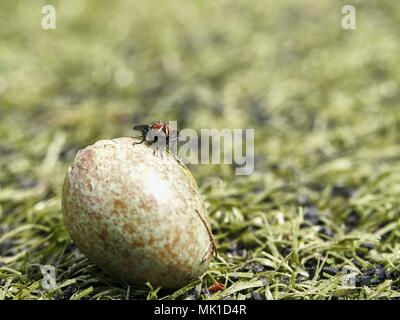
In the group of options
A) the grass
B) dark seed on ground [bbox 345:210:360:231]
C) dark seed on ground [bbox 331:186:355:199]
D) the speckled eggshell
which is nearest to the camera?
the speckled eggshell

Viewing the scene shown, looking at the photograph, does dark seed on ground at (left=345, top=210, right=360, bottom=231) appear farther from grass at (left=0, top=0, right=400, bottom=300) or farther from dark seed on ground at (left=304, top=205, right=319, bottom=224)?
dark seed on ground at (left=304, top=205, right=319, bottom=224)

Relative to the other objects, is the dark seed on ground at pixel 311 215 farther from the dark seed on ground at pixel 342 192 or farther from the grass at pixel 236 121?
the dark seed on ground at pixel 342 192

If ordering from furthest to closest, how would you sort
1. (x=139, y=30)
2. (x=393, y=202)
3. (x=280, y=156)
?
1. (x=139, y=30)
2. (x=280, y=156)
3. (x=393, y=202)

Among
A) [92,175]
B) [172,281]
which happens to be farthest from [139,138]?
[172,281]

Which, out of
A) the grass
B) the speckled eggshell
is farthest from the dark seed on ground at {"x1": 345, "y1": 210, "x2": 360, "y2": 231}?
the speckled eggshell

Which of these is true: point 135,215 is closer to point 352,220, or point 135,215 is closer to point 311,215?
point 311,215

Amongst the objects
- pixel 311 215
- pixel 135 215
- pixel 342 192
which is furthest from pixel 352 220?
pixel 135 215
